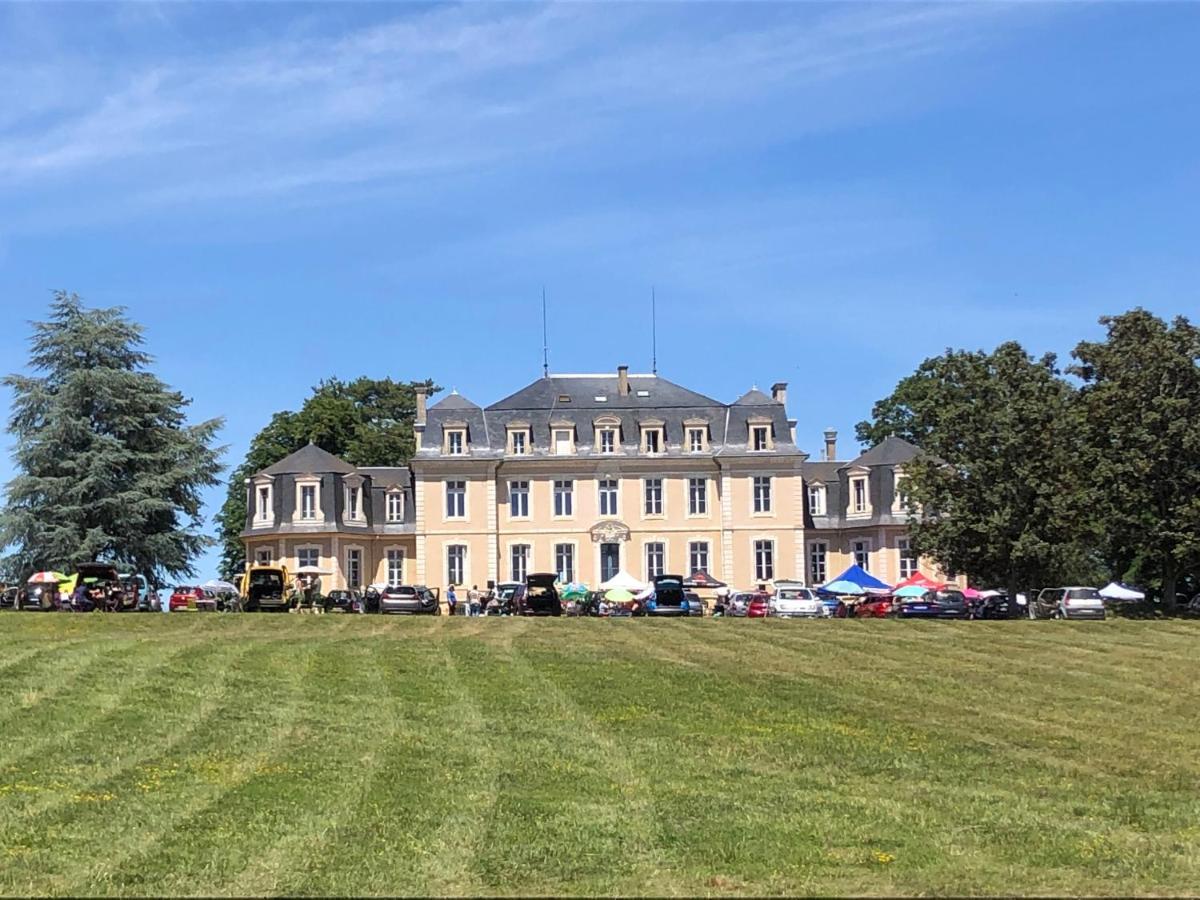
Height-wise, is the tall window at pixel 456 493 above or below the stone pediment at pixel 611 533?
above

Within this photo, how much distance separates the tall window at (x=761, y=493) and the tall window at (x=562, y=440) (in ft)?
30.4

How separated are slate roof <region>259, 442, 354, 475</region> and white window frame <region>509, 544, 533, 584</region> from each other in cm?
989

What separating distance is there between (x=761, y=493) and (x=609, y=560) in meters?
8.07

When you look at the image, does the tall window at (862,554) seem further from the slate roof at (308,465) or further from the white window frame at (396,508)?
the slate roof at (308,465)

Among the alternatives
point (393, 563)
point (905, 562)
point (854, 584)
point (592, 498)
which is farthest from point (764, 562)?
point (393, 563)

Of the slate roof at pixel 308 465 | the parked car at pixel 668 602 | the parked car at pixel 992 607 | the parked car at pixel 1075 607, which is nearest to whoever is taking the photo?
the parked car at pixel 1075 607

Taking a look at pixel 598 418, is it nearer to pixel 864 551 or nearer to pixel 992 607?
pixel 864 551

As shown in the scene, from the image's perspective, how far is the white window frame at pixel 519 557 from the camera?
7481 cm

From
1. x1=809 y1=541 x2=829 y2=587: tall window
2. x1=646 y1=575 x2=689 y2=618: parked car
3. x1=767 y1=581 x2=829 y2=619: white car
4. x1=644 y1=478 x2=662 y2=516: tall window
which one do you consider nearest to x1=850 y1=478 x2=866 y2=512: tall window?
x1=809 y1=541 x2=829 y2=587: tall window

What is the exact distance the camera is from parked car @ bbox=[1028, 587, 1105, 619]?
54.9 metres

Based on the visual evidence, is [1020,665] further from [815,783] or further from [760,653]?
[815,783]

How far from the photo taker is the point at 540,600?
195 ft

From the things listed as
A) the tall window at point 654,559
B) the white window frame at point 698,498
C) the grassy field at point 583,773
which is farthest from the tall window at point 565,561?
the grassy field at point 583,773

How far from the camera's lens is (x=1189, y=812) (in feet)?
48.3
